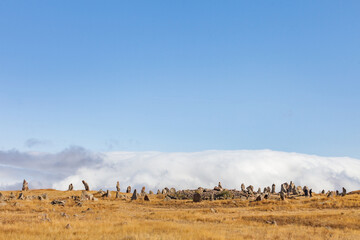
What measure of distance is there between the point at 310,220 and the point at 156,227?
13904mm

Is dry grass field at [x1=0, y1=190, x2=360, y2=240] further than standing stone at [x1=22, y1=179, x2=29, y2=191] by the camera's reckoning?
No

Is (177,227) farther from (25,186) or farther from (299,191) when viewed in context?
(25,186)

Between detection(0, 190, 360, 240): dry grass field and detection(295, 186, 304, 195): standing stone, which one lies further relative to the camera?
detection(295, 186, 304, 195): standing stone

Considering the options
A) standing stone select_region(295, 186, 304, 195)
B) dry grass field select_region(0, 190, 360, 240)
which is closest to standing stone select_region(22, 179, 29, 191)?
dry grass field select_region(0, 190, 360, 240)

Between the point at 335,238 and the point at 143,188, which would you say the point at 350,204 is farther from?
the point at 143,188

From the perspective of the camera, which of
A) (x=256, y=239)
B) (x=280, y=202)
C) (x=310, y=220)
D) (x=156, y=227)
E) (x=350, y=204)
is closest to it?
(x=256, y=239)

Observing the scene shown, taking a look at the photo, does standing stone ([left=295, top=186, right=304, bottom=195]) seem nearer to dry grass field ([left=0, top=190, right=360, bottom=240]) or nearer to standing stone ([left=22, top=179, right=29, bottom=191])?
dry grass field ([left=0, top=190, right=360, bottom=240])

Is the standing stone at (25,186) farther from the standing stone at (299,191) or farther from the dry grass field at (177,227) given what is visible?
the standing stone at (299,191)

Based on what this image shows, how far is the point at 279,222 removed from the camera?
27.9 meters

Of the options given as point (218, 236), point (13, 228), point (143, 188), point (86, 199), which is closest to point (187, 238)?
point (218, 236)

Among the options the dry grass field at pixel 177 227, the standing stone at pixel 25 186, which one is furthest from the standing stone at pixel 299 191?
the standing stone at pixel 25 186

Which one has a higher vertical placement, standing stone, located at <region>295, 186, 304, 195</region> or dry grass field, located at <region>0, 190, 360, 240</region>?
standing stone, located at <region>295, 186, 304, 195</region>

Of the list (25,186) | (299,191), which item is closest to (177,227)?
(299,191)

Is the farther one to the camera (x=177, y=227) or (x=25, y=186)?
(x=25, y=186)
